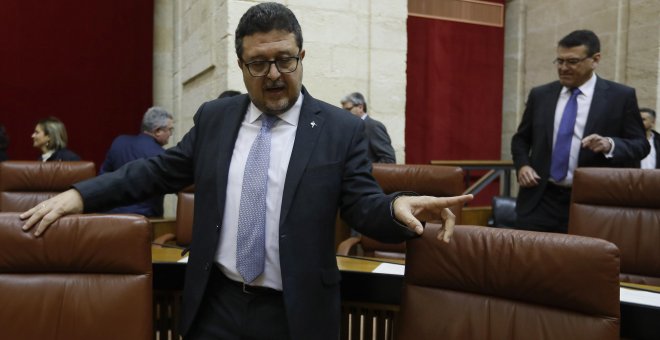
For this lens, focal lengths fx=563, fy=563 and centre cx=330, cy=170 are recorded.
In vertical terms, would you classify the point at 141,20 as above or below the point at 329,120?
above

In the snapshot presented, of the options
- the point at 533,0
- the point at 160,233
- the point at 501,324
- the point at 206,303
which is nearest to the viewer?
the point at 501,324

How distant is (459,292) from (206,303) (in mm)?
649

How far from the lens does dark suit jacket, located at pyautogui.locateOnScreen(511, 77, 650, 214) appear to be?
2506mm

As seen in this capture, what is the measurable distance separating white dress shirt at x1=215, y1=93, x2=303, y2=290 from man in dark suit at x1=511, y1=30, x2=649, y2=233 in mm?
1589

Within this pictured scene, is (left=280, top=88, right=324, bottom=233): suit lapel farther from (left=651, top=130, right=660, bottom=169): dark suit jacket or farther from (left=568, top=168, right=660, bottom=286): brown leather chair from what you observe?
(left=651, top=130, right=660, bottom=169): dark suit jacket

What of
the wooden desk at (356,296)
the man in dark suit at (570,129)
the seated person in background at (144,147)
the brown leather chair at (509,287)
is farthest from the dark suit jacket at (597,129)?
the seated person in background at (144,147)

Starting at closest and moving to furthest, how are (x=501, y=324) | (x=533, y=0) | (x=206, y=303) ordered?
(x=501, y=324), (x=206, y=303), (x=533, y=0)

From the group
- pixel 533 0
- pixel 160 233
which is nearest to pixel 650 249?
pixel 160 233

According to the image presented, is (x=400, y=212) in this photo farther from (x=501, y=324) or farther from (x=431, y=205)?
(x=501, y=324)

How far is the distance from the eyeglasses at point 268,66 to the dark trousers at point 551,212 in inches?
66.5

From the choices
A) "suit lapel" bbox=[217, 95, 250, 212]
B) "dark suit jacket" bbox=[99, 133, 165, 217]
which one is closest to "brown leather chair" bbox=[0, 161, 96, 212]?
"dark suit jacket" bbox=[99, 133, 165, 217]

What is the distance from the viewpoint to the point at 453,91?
6391mm

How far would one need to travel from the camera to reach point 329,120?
58.7 inches

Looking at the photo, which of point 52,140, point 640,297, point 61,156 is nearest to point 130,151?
point 61,156
